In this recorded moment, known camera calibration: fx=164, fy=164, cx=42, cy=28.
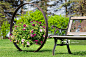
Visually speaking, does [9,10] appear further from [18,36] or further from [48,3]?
[18,36]

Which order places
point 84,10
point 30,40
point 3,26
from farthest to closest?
point 84,10
point 3,26
point 30,40

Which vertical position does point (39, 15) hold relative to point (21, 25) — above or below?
below

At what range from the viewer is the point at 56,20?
16.8 meters

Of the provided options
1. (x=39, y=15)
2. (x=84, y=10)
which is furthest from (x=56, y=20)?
(x=84, y=10)

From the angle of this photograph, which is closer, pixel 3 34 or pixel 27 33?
pixel 27 33

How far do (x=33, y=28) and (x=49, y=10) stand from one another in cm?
2073

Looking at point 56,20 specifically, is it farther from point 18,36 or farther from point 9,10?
point 18,36

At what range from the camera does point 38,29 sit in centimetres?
602

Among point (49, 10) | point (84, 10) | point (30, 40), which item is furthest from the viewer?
point (49, 10)

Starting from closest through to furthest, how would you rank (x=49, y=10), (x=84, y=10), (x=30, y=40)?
(x=30, y=40), (x=84, y=10), (x=49, y=10)

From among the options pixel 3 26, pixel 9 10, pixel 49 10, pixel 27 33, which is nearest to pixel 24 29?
pixel 27 33

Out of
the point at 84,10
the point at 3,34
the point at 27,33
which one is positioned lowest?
the point at 3,34

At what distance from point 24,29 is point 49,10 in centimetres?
2081

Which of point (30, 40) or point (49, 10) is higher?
point (30, 40)
